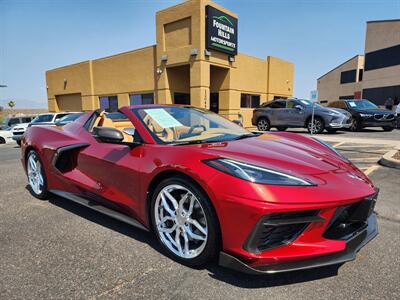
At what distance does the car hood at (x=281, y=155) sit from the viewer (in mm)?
2168

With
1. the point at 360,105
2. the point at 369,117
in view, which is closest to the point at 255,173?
the point at 369,117

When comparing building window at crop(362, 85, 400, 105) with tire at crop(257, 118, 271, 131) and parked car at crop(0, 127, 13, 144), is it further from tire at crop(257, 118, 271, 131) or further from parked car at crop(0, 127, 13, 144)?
parked car at crop(0, 127, 13, 144)

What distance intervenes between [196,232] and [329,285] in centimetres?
102

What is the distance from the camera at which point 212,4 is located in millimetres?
15383

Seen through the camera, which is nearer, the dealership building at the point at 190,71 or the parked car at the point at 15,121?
the parked car at the point at 15,121

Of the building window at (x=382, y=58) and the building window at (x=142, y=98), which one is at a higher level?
the building window at (x=382, y=58)

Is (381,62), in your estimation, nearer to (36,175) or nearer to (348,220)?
(348,220)

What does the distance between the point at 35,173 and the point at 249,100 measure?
16997 mm

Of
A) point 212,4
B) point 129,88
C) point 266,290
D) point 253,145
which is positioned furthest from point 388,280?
point 129,88

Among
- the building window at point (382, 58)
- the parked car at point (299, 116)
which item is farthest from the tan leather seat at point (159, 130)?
the building window at point (382, 58)

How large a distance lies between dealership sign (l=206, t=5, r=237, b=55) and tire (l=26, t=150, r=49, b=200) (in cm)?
1294

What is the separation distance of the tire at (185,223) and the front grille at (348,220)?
0.79 meters

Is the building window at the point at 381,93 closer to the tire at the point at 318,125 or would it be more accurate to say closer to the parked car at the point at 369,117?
the parked car at the point at 369,117

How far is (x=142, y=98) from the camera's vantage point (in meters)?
19.2
